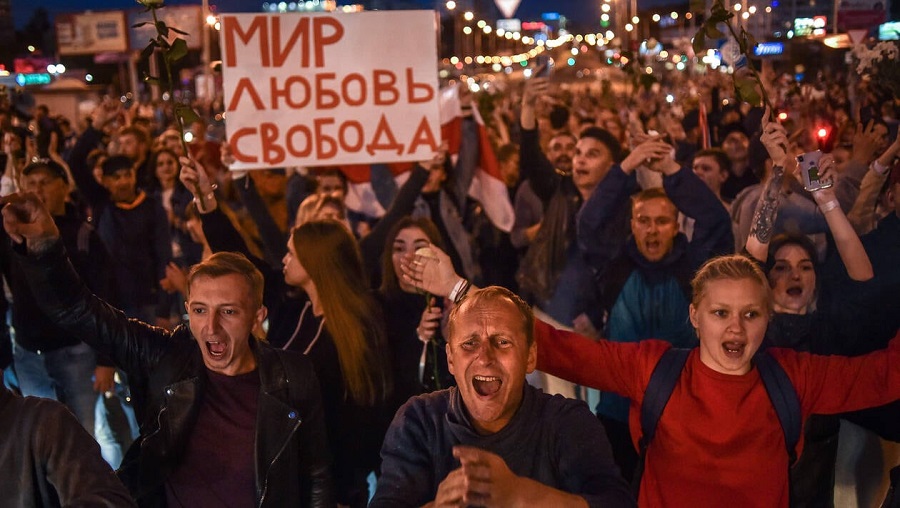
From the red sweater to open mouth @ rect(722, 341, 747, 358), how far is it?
3.0 inches

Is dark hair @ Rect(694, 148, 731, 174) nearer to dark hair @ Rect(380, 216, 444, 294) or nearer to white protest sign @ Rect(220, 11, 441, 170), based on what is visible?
white protest sign @ Rect(220, 11, 441, 170)

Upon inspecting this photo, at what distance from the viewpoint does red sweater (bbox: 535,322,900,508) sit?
3.29 meters

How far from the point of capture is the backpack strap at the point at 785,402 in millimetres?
3309

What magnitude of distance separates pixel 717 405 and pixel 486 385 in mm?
986

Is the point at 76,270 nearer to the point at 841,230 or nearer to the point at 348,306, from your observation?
the point at 348,306

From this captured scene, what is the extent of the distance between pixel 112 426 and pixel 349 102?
2743 millimetres

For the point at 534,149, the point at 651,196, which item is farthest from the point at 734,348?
the point at 534,149

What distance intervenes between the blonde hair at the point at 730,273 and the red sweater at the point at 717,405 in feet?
0.73

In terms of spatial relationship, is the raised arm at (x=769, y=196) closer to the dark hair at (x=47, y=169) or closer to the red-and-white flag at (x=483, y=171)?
the red-and-white flag at (x=483, y=171)

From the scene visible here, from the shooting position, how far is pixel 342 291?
4336mm

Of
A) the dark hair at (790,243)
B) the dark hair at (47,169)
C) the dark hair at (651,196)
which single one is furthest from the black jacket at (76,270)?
the dark hair at (790,243)

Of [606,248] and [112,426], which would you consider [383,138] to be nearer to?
[606,248]

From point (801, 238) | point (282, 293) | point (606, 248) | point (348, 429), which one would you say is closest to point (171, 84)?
point (282, 293)

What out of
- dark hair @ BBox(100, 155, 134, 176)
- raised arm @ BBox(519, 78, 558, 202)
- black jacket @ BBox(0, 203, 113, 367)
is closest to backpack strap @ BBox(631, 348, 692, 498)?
black jacket @ BBox(0, 203, 113, 367)
